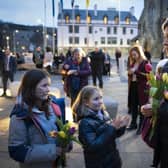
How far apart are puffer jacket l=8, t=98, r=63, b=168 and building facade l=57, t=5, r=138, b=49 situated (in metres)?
99.6

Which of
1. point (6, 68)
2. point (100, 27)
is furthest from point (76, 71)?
point (100, 27)

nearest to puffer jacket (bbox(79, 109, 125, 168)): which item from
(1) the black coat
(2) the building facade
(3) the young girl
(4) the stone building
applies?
(3) the young girl

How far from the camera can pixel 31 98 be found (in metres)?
3.00

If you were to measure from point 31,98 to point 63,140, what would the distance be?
40 cm

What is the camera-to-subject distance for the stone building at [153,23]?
59134mm

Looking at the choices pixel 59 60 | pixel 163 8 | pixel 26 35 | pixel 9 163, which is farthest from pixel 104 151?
pixel 26 35

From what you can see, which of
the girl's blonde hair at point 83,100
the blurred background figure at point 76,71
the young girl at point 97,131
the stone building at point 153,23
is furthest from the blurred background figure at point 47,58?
the stone building at point 153,23

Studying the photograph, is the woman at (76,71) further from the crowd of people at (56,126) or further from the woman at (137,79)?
the crowd of people at (56,126)

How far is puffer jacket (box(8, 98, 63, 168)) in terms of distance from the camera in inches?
115

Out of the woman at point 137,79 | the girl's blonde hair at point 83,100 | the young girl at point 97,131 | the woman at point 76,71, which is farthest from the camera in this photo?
the woman at point 76,71

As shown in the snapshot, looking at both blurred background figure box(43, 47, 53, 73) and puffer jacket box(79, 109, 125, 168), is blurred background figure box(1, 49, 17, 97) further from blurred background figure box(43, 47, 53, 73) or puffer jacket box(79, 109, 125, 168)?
puffer jacket box(79, 109, 125, 168)

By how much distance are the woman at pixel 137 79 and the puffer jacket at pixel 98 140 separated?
4.66 meters

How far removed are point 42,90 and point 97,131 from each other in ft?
2.61

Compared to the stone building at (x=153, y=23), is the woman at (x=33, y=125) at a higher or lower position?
lower
